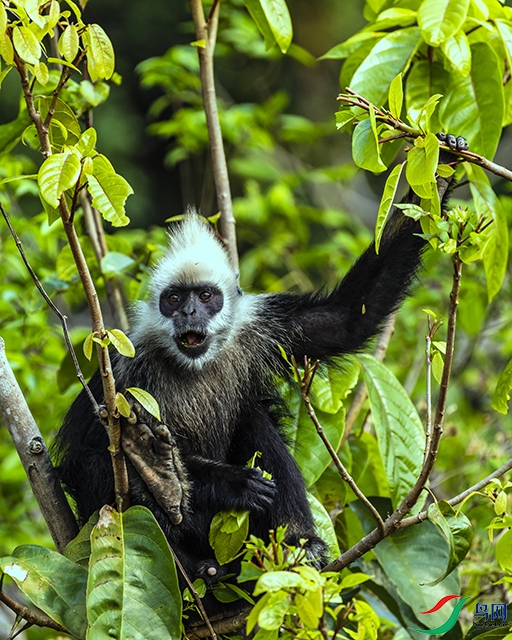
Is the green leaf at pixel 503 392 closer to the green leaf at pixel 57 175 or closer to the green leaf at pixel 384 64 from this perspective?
the green leaf at pixel 384 64

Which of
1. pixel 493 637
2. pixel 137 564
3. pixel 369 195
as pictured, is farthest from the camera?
pixel 369 195

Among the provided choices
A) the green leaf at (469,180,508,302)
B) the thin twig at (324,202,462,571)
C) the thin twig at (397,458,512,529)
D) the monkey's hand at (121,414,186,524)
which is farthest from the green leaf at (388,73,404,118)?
the monkey's hand at (121,414,186,524)

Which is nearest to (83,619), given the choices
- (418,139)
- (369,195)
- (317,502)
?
(317,502)

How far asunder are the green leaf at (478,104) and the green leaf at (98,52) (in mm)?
1237

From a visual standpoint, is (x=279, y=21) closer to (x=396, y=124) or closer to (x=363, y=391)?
(x=396, y=124)

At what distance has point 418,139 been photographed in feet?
6.16

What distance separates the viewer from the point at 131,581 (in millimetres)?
2154

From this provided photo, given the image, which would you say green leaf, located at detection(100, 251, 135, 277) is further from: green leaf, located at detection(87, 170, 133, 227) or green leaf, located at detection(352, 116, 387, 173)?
green leaf, located at detection(352, 116, 387, 173)

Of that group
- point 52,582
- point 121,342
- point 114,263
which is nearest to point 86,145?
point 121,342

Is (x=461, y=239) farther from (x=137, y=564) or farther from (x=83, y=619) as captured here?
(x=83, y=619)

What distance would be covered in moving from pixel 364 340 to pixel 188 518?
3.02 feet

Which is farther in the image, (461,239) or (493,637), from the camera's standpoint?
(493,637)

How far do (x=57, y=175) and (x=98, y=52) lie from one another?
16.8 inches

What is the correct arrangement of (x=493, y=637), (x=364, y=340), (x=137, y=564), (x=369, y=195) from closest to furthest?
(x=493, y=637) < (x=137, y=564) < (x=364, y=340) < (x=369, y=195)
